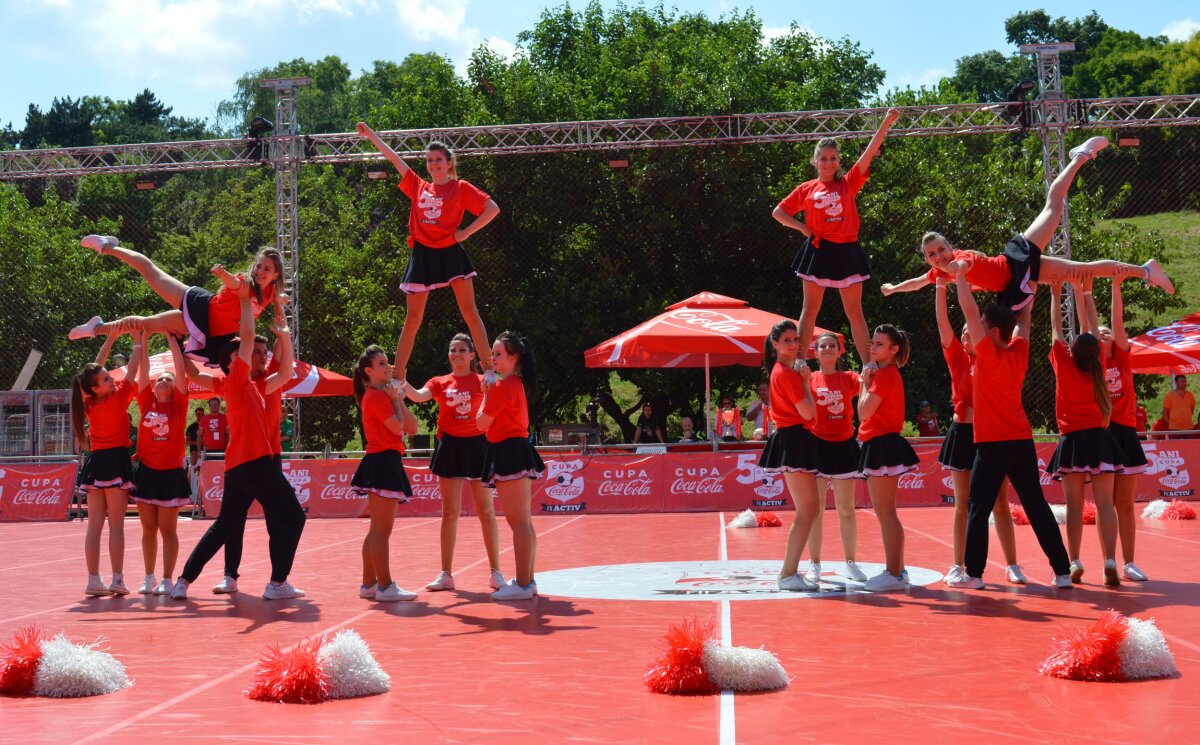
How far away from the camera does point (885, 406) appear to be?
7.33m

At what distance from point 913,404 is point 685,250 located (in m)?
5.61

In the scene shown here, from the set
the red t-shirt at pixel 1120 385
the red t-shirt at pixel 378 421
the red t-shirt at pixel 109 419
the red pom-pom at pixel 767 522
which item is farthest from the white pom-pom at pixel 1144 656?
the red pom-pom at pixel 767 522

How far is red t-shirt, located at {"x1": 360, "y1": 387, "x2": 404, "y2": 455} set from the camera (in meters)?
7.40

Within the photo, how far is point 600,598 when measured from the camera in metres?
7.32

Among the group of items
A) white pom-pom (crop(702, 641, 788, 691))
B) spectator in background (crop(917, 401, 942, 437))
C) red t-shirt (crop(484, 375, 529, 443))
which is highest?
red t-shirt (crop(484, 375, 529, 443))

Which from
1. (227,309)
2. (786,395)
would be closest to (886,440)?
(786,395)

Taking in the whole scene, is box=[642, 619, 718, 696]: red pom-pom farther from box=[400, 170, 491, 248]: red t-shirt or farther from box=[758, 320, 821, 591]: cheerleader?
box=[400, 170, 491, 248]: red t-shirt

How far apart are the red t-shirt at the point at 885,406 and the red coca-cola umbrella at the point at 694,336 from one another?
7.60 metres

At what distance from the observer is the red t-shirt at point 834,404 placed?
24.2 ft

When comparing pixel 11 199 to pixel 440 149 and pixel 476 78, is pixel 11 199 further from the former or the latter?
pixel 440 149

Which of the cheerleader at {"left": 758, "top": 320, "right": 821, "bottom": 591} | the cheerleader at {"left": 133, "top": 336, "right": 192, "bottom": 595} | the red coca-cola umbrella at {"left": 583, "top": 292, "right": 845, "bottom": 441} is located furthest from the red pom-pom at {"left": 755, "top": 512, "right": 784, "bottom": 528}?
the cheerleader at {"left": 133, "top": 336, "right": 192, "bottom": 595}

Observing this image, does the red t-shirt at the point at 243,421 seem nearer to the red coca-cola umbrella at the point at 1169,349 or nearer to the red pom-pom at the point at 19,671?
the red pom-pom at the point at 19,671

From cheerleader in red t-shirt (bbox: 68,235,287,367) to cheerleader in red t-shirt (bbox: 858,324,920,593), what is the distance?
379cm

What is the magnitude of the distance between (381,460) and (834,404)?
2.86m
